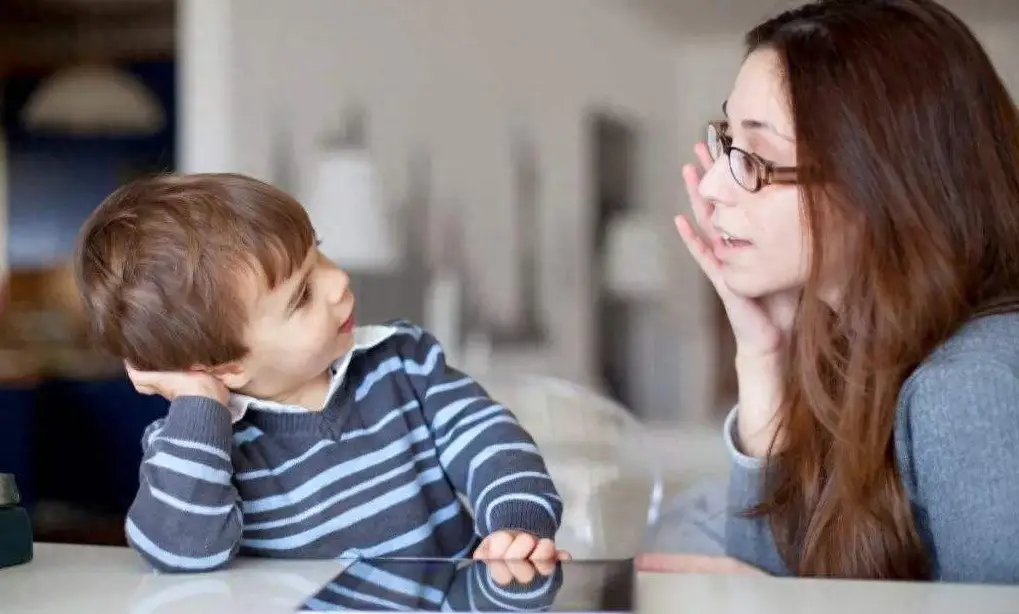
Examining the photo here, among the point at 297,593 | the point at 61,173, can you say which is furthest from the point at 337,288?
the point at 61,173

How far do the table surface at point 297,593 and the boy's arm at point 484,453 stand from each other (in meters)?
0.19

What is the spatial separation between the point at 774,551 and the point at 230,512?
0.64 m

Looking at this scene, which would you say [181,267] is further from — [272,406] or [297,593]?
[297,593]

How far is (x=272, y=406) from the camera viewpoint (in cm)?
119

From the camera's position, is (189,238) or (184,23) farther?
(184,23)

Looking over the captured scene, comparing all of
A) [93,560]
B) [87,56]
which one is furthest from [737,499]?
[87,56]

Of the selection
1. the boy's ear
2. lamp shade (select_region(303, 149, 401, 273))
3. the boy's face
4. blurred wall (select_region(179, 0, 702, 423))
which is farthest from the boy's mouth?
blurred wall (select_region(179, 0, 702, 423))

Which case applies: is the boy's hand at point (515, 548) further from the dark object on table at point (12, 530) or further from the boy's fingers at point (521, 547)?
the dark object on table at point (12, 530)

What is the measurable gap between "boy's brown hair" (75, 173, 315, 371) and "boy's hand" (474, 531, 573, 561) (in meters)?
0.31

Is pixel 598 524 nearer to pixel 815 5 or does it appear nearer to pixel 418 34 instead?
pixel 815 5

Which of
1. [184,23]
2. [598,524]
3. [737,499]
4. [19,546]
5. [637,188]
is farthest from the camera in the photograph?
[637,188]

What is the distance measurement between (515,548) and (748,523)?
0.42 meters

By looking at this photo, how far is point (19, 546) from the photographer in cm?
105

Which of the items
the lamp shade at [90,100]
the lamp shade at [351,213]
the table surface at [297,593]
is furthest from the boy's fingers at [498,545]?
the lamp shade at [90,100]
